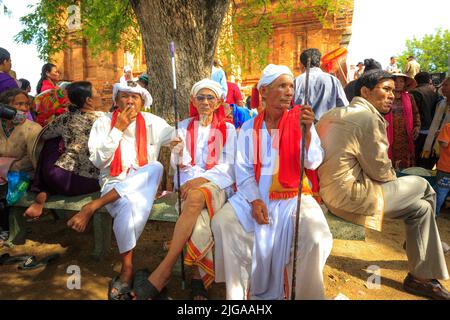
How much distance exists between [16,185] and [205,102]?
227cm

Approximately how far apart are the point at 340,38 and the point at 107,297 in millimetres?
16095

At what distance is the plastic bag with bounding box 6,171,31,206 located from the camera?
3.65m

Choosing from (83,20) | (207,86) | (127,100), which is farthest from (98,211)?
(83,20)

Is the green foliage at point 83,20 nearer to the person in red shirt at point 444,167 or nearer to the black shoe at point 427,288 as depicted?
the person in red shirt at point 444,167

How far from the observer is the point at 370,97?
302 cm

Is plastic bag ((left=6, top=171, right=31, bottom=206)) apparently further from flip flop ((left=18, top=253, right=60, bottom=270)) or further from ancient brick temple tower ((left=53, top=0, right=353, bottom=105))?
ancient brick temple tower ((left=53, top=0, right=353, bottom=105))

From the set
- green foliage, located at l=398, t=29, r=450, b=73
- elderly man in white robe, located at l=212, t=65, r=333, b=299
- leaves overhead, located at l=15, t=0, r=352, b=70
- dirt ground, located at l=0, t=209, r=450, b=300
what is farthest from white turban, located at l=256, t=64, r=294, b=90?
green foliage, located at l=398, t=29, r=450, b=73

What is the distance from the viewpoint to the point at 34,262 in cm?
345

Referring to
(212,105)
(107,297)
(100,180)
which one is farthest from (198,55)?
(107,297)

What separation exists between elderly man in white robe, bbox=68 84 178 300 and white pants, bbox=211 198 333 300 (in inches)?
32.7

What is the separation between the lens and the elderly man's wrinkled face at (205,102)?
3.47 meters

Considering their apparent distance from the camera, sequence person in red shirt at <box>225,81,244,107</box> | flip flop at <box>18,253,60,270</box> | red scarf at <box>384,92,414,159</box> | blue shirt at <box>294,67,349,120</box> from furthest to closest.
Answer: person in red shirt at <box>225,81,244,107</box> < red scarf at <box>384,92,414,159</box> < blue shirt at <box>294,67,349,120</box> < flip flop at <box>18,253,60,270</box>

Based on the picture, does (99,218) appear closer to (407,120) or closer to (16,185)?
(16,185)

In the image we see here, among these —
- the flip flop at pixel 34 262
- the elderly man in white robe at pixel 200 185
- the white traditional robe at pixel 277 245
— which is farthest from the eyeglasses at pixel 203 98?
the flip flop at pixel 34 262
